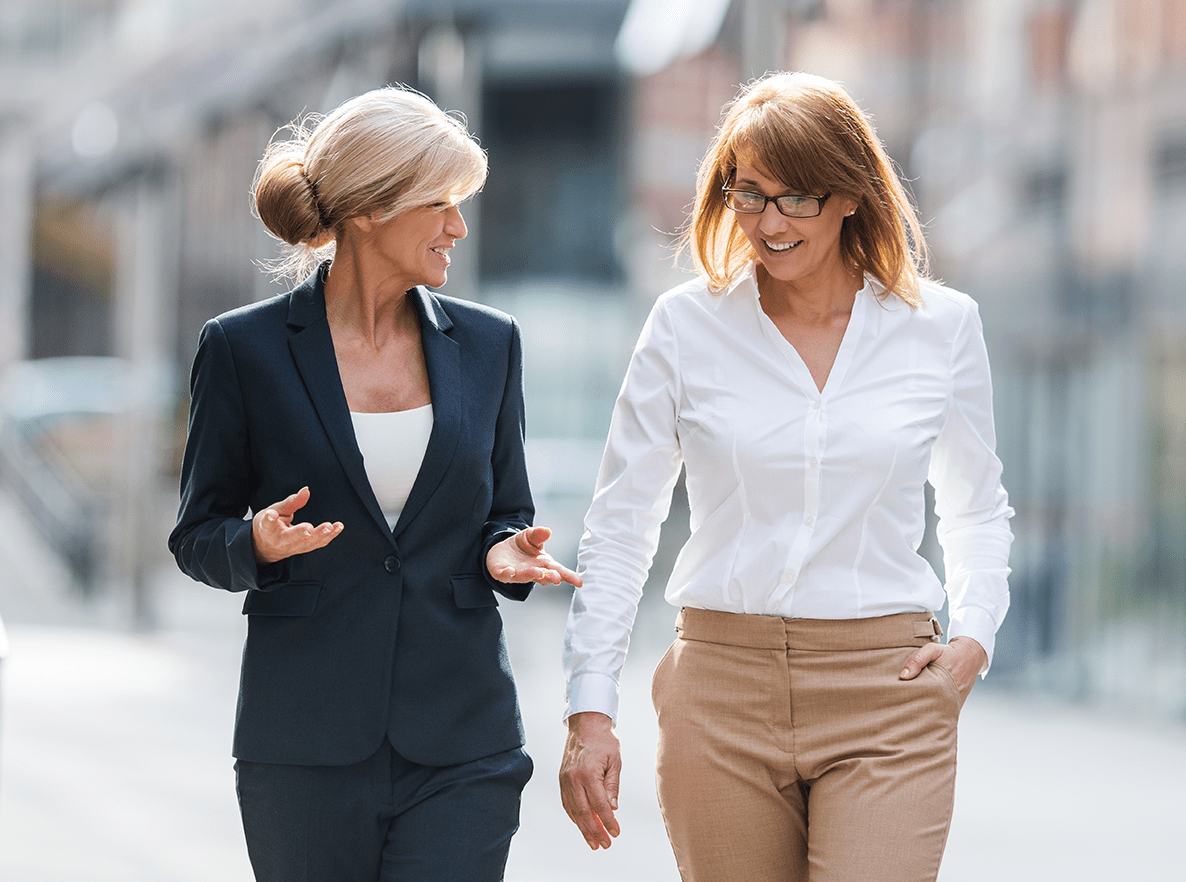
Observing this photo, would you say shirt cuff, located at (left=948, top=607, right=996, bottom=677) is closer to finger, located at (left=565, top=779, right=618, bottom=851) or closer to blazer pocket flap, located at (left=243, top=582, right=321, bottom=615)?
finger, located at (left=565, top=779, right=618, bottom=851)

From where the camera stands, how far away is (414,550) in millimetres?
2416

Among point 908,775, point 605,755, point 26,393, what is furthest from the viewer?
point 26,393

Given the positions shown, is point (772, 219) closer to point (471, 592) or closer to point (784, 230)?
point (784, 230)

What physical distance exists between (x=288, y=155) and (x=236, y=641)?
10137mm

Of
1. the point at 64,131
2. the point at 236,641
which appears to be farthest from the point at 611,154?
the point at 64,131

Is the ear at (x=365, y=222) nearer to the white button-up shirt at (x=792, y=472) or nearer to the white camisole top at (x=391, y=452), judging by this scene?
the white camisole top at (x=391, y=452)

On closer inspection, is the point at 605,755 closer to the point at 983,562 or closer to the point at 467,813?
the point at 467,813

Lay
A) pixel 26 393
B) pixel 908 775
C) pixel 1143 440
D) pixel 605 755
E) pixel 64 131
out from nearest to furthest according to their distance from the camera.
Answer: pixel 908 775, pixel 605 755, pixel 1143 440, pixel 64 131, pixel 26 393

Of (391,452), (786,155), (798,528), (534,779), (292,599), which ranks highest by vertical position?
(786,155)

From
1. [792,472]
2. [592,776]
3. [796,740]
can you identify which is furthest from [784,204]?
[592,776]

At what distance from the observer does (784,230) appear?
247 centimetres

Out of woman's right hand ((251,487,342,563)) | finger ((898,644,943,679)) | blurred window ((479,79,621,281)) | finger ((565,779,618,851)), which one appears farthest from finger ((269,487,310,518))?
blurred window ((479,79,621,281))

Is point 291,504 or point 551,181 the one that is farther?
point 551,181

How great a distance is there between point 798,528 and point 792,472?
9 centimetres
